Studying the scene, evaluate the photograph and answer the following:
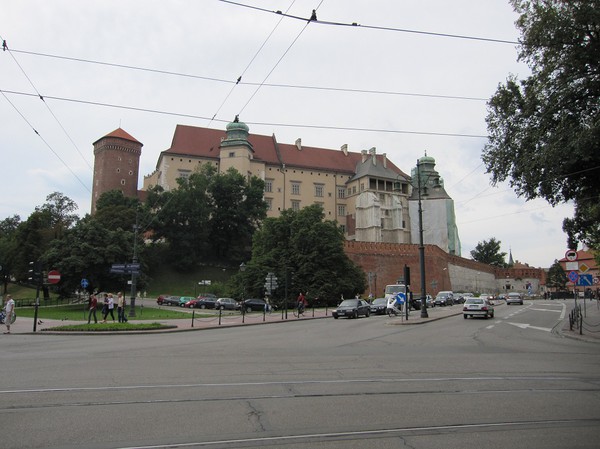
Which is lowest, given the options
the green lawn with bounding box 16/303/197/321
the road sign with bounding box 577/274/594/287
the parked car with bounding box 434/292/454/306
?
the green lawn with bounding box 16/303/197/321

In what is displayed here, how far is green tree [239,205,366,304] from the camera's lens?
53969mm

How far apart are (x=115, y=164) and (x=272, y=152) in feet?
98.3

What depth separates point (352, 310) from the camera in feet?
112

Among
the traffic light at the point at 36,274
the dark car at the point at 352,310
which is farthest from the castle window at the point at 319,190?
the traffic light at the point at 36,274

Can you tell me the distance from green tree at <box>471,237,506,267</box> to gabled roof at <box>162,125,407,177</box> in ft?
115

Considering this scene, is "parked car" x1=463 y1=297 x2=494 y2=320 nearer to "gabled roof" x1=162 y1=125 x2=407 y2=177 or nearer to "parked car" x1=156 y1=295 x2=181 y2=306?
"parked car" x1=156 y1=295 x2=181 y2=306

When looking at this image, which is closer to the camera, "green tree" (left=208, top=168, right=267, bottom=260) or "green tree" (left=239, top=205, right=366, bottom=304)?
"green tree" (left=239, top=205, right=366, bottom=304)

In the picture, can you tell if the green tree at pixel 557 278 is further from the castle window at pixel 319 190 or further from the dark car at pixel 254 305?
the dark car at pixel 254 305

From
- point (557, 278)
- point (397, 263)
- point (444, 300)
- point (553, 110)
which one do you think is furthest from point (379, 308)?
point (557, 278)

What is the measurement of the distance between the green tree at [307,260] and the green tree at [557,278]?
263 feet

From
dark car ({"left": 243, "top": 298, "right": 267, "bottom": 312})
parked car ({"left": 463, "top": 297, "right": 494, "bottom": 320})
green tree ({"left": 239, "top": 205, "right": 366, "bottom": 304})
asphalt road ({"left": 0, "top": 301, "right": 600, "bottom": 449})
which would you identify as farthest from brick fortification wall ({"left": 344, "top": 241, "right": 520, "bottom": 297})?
asphalt road ({"left": 0, "top": 301, "right": 600, "bottom": 449})

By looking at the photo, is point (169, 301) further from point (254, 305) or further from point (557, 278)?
point (557, 278)

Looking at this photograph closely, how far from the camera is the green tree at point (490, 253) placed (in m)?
128

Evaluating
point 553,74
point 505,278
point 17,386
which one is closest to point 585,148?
point 553,74
